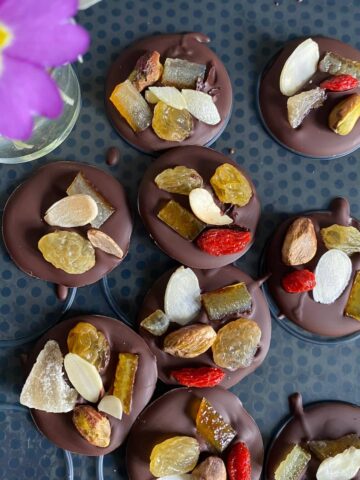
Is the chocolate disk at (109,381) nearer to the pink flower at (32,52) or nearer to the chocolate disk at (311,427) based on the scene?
the chocolate disk at (311,427)

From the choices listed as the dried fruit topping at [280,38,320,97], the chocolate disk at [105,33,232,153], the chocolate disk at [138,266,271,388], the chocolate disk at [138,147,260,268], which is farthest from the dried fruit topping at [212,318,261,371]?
the dried fruit topping at [280,38,320,97]

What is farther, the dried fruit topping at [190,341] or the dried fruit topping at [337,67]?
the dried fruit topping at [337,67]

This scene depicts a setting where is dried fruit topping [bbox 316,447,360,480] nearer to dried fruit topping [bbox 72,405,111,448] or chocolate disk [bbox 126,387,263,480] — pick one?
chocolate disk [bbox 126,387,263,480]

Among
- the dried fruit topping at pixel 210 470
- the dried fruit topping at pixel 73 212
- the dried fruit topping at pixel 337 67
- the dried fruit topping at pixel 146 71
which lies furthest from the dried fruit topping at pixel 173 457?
the dried fruit topping at pixel 337 67

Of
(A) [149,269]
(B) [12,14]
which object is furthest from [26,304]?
(B) [12,14]

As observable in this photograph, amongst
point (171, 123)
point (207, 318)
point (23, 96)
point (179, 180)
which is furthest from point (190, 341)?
point (23, 96)

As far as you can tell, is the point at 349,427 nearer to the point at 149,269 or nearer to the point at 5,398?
the point at 149,269
